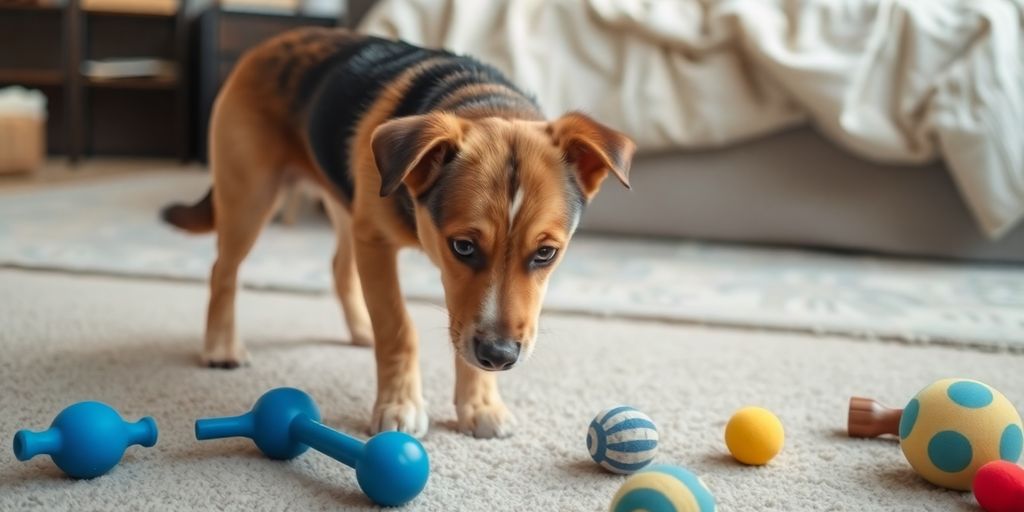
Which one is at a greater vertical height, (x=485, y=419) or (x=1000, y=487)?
(x=1000, y=487)

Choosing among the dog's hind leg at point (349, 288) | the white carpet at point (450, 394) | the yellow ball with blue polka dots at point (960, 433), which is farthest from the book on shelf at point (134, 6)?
the yellow ball with blue polka dots at point (960, 433)

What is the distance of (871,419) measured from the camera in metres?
1.93

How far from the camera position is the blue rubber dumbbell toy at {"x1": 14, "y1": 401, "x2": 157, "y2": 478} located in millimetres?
1517

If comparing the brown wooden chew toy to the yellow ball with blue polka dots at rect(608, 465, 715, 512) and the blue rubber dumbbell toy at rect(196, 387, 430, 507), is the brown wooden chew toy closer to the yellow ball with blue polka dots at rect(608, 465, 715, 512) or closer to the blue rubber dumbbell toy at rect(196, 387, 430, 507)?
the yellow ball with blue polka dots at rect(608, 465, 715, 512)

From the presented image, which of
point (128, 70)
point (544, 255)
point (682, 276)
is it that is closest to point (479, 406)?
point (544, 255)

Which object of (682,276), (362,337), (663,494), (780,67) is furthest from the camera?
(780,67)

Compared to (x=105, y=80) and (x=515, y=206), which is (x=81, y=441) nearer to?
(x=515, y=206)

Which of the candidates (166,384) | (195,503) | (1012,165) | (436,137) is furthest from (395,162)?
(1012,165)

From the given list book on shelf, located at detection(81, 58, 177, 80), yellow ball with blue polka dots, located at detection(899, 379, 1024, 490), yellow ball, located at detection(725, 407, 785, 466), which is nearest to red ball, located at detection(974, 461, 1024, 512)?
yellow ball with blue polka dots, located at detection(899, 379, 1024, 490)

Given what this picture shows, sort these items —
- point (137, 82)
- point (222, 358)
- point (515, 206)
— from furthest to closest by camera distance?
point (137, 82), point (222, 358), point (515, 206)

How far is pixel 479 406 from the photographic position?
1.97m

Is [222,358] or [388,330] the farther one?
[222,358]

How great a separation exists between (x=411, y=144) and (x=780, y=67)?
107 inches

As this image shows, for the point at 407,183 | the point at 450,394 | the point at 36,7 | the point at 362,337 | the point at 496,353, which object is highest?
the point at 407,183
